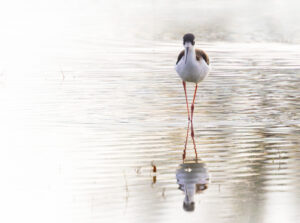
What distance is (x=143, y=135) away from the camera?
11.5 meters

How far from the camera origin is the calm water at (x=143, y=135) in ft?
25.9

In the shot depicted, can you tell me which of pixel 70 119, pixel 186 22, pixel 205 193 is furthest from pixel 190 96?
pixel 186 22

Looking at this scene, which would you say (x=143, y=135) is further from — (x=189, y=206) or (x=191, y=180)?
(x=189, y=206)

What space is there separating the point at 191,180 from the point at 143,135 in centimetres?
270

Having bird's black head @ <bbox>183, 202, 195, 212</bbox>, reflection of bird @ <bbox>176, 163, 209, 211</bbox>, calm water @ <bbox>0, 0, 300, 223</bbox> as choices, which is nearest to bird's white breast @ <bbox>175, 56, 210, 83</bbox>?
calm water @ <bbox>0, 0, 300, 223</bbox>

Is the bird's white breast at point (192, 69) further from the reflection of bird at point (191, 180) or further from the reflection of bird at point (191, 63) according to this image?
the reflection of bird at point (191, 180)

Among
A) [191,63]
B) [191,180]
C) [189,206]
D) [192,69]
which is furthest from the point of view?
[192,69]

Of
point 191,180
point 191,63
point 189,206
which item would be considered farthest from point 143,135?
point 189,206

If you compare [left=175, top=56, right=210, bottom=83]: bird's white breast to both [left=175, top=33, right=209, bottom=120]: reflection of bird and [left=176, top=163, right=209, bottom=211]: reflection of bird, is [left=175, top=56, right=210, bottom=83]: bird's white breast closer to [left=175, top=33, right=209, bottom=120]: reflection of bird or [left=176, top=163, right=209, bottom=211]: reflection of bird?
[left=175, top=33, right=209, bottom=120]: reflection of bird

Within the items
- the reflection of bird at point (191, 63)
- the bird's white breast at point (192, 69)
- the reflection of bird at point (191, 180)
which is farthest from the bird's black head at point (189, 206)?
the bird's white breast at point (192, 69)

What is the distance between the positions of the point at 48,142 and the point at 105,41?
1738cm

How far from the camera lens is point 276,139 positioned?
11211 millimetres

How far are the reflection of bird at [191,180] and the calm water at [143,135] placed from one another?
0.03 meters

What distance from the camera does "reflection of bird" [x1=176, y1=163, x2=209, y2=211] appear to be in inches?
316
